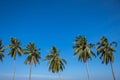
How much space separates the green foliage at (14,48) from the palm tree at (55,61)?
998 centimetres

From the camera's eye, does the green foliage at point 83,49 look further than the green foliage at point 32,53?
No

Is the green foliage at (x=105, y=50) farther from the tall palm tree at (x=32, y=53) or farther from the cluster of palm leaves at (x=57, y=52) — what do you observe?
the tall palm tree at (x=32, y=53)

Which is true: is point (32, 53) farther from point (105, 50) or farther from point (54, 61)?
point (105, 50)

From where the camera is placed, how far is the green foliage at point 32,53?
4772 centimetres

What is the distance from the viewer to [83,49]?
41844 millimetres

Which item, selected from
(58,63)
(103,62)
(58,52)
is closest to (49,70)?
(58,63)

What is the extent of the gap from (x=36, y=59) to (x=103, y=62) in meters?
22.6

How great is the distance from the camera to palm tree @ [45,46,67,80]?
46.3 metres

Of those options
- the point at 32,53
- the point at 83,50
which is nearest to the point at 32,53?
the point at 32,53

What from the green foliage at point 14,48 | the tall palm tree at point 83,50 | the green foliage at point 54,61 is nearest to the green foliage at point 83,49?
the tall palm tree at point 83,50

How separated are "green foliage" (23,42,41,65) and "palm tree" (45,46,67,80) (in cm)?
375

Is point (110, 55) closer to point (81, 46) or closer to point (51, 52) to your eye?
point (81, 46)

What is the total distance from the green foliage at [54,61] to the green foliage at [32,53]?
3748 millimetres

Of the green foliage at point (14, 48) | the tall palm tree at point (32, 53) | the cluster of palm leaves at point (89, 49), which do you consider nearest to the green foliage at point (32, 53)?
the tall palm tree at point (32, 53)
